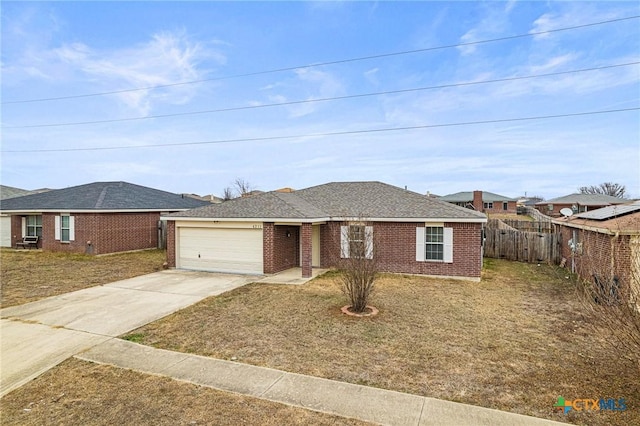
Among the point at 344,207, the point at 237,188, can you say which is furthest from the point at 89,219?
the point at 237,188

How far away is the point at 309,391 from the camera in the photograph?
4.63 m

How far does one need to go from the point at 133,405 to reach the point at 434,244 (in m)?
11.3

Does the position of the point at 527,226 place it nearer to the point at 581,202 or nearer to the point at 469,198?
the point at 469,198

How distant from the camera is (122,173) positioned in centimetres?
3281

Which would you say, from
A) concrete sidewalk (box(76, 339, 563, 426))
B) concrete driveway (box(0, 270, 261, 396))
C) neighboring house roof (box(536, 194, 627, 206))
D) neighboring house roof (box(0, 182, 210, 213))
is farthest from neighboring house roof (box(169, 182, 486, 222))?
neighboring house roof (box(536, 194, 627, 206))

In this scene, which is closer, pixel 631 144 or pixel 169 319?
pixel 169 319

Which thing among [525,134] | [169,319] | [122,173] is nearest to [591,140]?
[525,134]

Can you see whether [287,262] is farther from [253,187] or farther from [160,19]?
[253,187]

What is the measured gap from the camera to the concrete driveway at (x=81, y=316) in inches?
227

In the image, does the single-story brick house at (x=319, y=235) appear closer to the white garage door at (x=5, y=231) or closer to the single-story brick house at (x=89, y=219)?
the single-story brick house at (x=89, y=219)

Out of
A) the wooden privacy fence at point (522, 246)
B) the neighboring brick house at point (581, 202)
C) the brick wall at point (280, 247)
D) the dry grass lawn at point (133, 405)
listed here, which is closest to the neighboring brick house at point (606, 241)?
the wooden privacy fence at point (522, 246)

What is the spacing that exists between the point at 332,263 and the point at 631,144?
16.7m

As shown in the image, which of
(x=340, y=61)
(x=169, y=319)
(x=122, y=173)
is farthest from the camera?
(x=122, y=173)

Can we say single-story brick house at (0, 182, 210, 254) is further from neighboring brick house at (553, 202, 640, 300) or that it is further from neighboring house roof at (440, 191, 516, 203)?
neighboring house roof at (440, 191, 516, 203)
